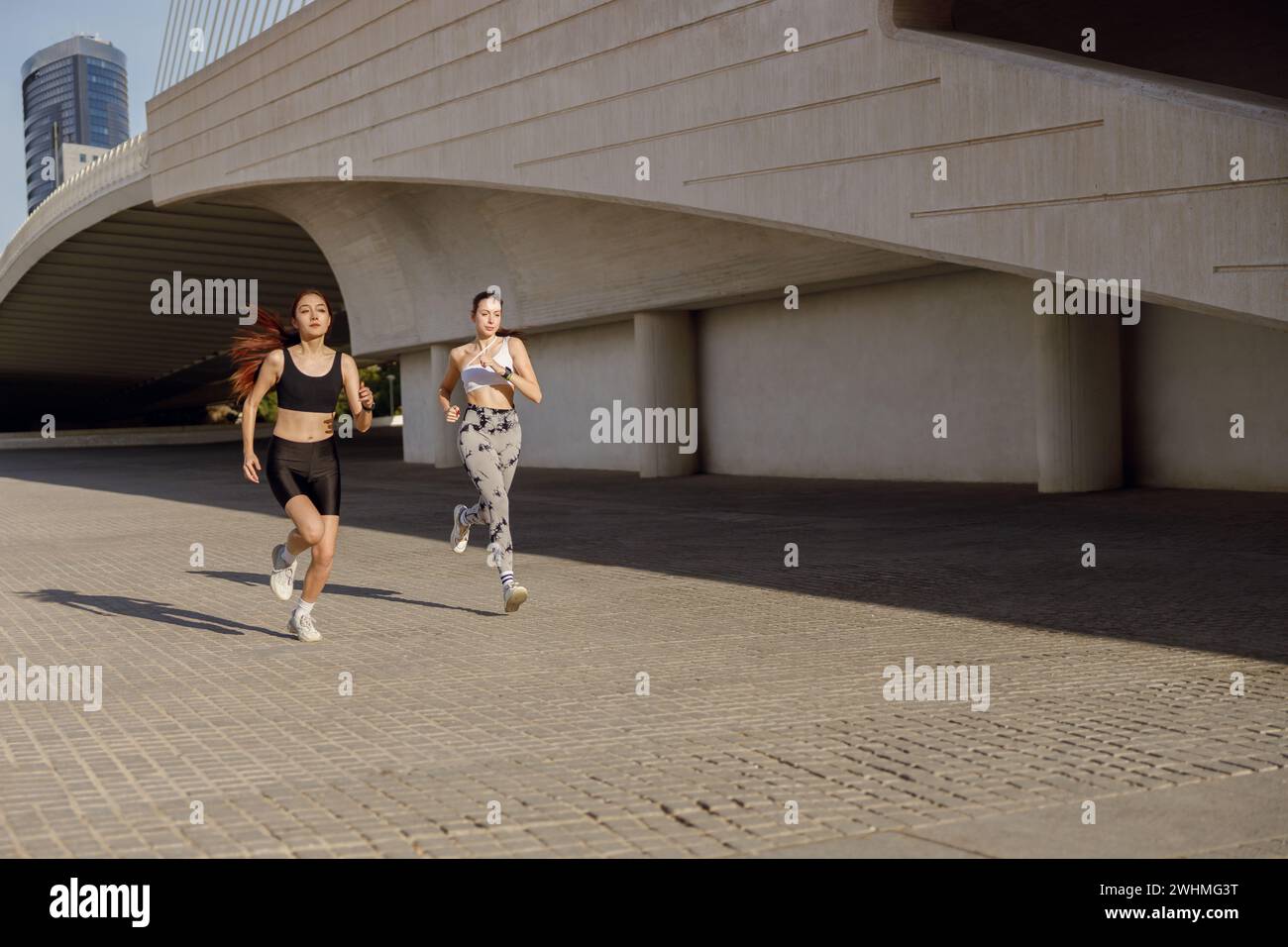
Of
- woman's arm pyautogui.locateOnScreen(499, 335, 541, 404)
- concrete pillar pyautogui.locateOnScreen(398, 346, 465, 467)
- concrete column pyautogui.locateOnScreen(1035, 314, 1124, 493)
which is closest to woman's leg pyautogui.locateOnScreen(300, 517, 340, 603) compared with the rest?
woman's arm pyautogui.locateOnScreen(499, 335, 541, 404)

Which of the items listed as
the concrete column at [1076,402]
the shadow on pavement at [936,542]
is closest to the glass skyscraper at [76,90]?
the shadow on pavement at [936,542]

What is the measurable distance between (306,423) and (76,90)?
17678cm

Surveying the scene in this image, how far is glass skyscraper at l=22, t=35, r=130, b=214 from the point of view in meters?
159

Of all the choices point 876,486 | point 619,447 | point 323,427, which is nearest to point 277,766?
point 323,427

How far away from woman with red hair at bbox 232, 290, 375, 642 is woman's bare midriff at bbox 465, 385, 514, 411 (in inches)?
36.4

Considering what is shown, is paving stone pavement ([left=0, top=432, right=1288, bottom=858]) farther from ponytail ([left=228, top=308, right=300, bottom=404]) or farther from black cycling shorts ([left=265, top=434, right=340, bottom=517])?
ponytail ([left=228, top=308, right=300, bottom=404])

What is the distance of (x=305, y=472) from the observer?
313 inches

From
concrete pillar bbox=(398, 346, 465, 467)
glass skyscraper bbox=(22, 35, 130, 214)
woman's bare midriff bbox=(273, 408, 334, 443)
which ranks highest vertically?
glass skyscraper bbox=(22, 35, 130, 214)

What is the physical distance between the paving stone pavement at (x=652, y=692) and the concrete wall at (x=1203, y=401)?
10.0ft

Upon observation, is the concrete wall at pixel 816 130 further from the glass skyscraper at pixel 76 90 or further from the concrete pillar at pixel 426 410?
the glass skyscraper at pixel 76 90

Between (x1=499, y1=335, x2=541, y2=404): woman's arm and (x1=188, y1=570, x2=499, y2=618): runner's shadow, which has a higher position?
(x1=499, y1=335, x2=541, y2=404): woman's arm

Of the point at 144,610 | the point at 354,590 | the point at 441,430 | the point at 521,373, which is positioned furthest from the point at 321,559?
the point at 441,430

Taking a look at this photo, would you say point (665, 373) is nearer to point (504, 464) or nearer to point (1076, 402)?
point (1076, 402)

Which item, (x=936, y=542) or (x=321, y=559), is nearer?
(x=321, y=559)
